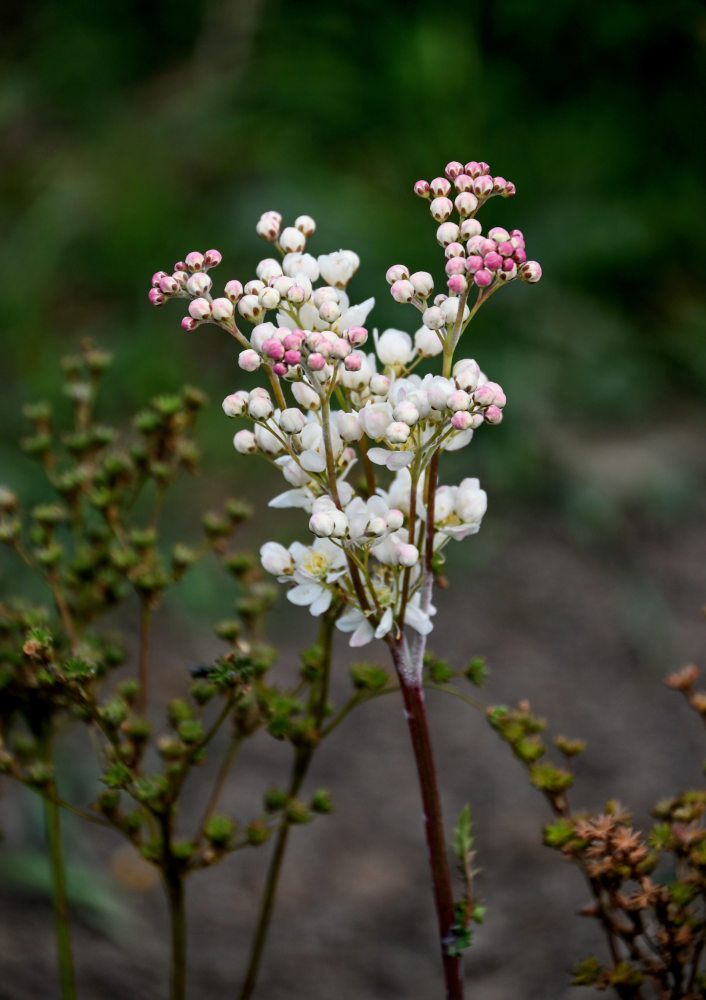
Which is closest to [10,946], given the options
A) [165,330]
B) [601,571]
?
[601,571]

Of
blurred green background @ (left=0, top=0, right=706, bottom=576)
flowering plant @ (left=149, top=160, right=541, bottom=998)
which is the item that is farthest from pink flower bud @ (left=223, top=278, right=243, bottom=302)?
blurred green background @ (left=0, top=0, right=706, bottom=576)

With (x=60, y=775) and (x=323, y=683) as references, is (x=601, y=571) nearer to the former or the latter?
(x=60, y=775)

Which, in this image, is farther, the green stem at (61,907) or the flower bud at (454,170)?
the green stem at (61,907)

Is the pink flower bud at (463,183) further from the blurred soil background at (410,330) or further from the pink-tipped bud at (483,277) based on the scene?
the blurred soil background at (410,330)

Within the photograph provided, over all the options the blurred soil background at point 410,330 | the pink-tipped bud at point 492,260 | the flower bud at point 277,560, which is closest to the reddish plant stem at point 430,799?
the flower bud at point 277,560

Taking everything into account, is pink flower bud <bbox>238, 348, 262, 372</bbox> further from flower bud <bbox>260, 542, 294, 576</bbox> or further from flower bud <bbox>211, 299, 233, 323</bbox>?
flower bud <bbox>260, 542, 294, 576</bbox>

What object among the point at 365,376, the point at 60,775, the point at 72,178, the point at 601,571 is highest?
the point at 72,178
